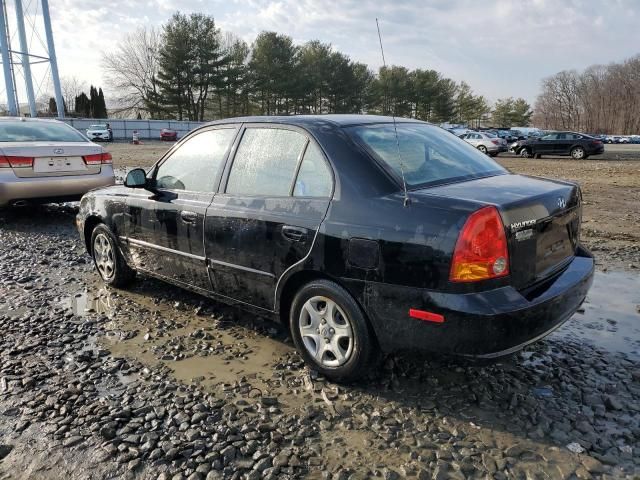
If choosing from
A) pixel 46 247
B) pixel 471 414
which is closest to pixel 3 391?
pixel 471 414

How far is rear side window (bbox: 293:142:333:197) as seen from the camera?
3.20 metres

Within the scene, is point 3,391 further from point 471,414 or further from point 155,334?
point 471,414

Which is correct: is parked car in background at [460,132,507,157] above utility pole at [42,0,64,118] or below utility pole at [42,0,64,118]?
below

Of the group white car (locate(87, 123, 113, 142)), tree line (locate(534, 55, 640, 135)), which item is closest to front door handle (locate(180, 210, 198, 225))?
white car (locate(87, 123, 113, 142))

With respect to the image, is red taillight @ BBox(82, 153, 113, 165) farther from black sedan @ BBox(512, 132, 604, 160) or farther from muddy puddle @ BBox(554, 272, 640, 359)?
black sedan @ BBox(512, 132, 604, 160)

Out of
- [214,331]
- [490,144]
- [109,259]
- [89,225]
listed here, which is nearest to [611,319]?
[214,331]

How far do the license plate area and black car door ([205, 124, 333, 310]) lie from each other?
497 centimetres

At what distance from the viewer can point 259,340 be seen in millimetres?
3895

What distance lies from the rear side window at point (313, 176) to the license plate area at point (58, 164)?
18.8 ft

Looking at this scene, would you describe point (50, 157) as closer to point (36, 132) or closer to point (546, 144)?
point (36, 132)

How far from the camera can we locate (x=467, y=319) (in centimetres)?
261

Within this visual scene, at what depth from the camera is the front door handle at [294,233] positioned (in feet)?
10.4

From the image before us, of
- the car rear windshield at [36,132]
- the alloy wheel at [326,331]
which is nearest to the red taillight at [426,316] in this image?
the alloy wheel at [326,331]

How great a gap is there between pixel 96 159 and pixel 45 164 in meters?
0.77
